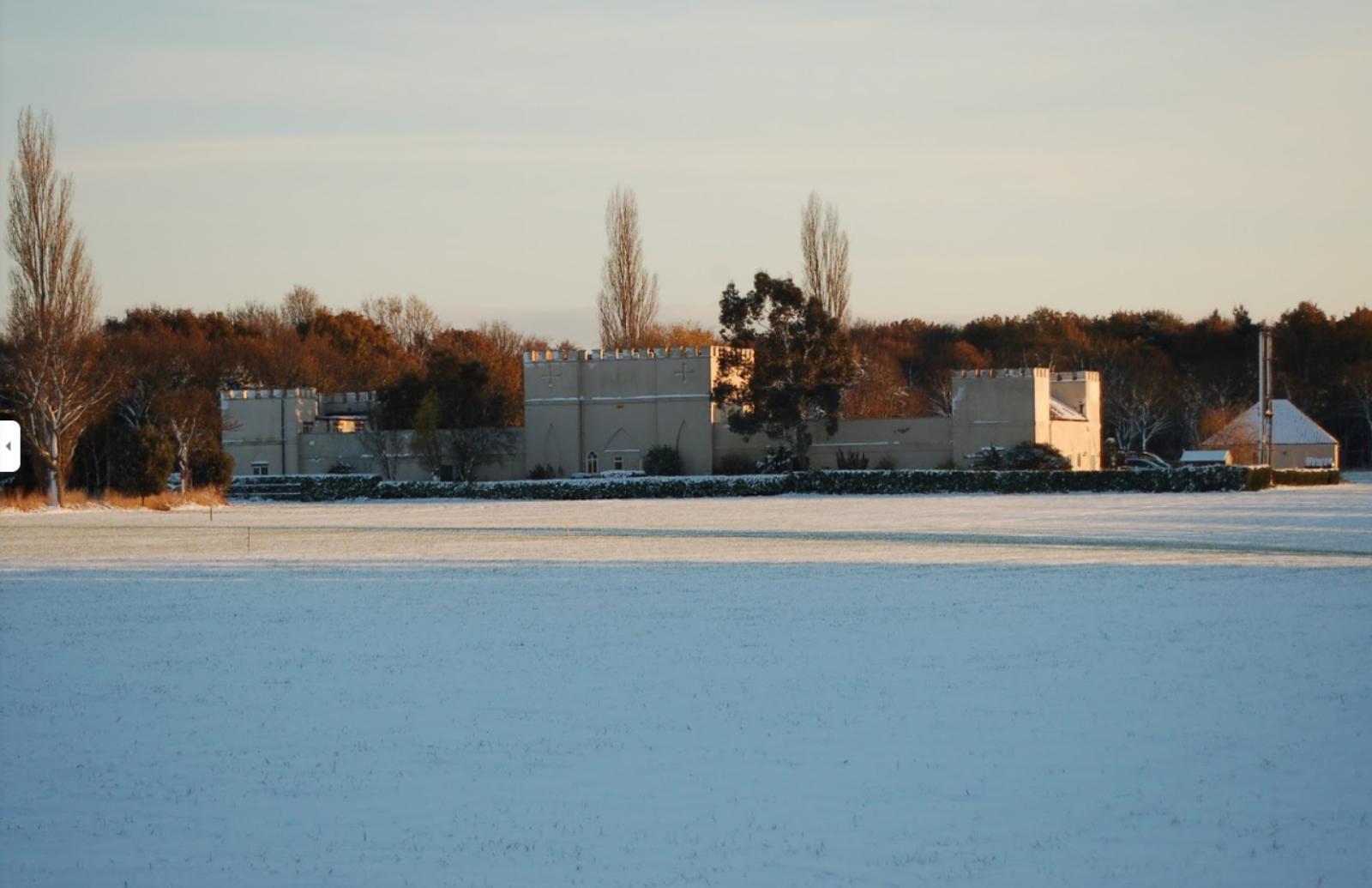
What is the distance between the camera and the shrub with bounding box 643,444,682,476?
5684 cm

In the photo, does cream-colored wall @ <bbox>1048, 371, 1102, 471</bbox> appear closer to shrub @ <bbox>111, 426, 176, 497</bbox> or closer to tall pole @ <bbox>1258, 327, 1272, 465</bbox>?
tall pole @ <bbox>1258, 327, 1272, 465</bbox>

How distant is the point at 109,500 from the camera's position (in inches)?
1896

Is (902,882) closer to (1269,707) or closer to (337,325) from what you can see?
(1269,707)

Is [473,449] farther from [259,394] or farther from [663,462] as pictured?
[259,394]

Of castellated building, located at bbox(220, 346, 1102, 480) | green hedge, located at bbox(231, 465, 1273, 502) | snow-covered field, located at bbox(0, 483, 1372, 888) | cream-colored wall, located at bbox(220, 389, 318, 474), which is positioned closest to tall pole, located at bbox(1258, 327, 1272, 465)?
green hedge, located at bbox(231, 465, 1273, 502)

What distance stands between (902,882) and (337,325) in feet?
276

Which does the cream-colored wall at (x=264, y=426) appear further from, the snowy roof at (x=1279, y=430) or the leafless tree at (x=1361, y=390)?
the leafless tree at (x=1361, y=390)

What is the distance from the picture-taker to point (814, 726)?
10656 millimetres

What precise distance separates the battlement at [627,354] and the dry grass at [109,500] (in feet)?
47.5

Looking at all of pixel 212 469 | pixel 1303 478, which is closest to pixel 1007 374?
pixel 1303 478

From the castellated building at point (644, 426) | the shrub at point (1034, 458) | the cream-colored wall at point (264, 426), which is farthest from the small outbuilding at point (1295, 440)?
the cream-colored wall at point (264, 426)

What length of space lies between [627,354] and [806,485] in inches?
422

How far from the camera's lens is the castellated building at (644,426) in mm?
55562

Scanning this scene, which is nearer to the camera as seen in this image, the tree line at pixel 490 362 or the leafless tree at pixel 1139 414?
the tree line at pixel 490 362
